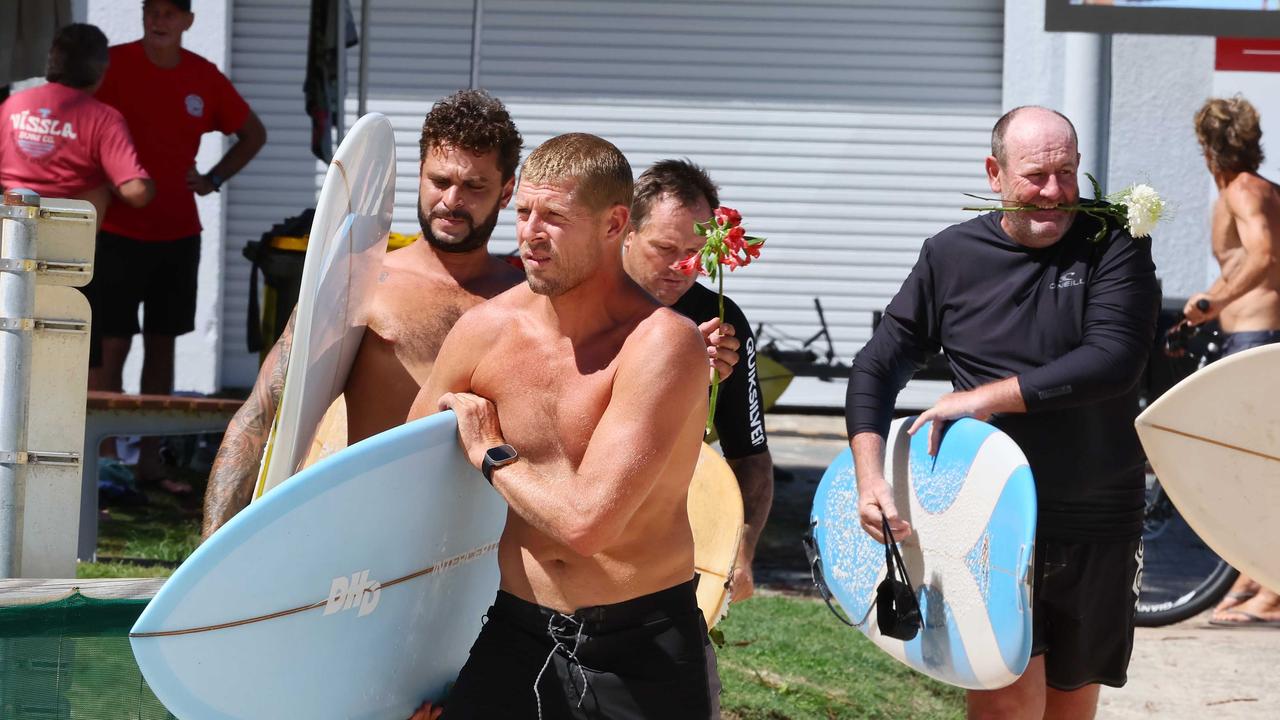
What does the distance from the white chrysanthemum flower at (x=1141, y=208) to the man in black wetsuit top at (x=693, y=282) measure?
969mm

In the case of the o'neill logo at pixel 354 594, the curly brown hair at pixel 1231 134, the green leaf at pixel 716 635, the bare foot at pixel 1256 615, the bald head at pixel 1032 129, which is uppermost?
the curly brown hair at pixel 1231 134

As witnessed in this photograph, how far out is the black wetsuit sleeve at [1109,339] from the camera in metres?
3.35

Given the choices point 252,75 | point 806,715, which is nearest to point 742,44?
point 252,75

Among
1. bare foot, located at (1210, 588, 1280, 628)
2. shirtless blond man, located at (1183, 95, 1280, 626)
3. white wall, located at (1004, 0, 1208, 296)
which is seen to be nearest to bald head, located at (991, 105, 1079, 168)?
shirtless blond man, located at (1183, 95, 1280, 626)

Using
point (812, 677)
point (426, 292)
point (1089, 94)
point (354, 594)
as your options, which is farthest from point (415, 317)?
point (1089, 94)

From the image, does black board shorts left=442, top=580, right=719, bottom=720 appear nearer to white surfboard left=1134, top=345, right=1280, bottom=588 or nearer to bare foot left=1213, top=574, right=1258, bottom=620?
white surfboard left=1134, top=345, right=1280, bottom=588

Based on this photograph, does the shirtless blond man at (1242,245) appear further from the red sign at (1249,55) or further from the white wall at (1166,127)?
the white wall at (1166,127)

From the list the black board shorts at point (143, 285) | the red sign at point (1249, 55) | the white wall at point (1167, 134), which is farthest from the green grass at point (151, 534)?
the white wall at point (1167, 134)

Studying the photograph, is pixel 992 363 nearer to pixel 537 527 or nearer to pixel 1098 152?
pixel 537 527

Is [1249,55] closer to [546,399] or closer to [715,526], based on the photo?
[715,526]

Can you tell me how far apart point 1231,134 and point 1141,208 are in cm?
281

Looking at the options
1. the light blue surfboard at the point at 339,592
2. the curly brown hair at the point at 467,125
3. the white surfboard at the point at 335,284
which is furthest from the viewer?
the curly brown hair at the point at 467,125

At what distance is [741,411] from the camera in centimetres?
387

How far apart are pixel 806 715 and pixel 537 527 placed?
2.43 meters
